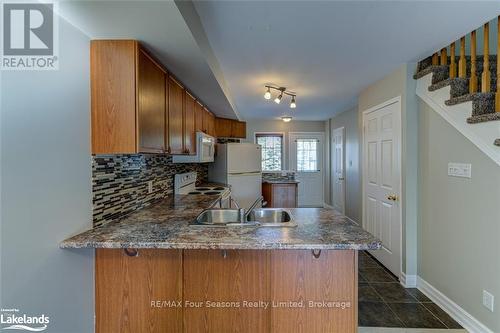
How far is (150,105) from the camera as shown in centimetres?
184

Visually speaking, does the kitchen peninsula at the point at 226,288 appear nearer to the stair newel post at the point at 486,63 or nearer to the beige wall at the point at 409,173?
the beige wall at the point at 409,173

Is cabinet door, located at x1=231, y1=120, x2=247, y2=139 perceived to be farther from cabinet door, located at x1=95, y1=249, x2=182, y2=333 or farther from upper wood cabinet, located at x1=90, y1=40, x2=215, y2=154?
cabinet door, located at x1=95, y1=249, x2=182, y2=333

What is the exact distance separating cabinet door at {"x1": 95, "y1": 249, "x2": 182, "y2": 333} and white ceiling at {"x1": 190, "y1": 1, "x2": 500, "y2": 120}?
1.69 m

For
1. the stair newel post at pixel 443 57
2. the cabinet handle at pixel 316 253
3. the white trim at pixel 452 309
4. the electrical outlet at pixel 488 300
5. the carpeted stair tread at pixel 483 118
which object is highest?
the stair newel post at pixel 443 57

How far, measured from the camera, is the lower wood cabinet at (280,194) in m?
5.88

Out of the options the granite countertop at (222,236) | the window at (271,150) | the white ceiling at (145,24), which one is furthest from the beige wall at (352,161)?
the white ceiling at (145,24)

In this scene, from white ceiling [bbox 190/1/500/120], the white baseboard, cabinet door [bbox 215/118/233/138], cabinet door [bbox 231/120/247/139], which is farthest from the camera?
cabinet door [bbox 231/120/247/139]

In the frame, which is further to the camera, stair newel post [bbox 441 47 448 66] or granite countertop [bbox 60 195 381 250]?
stair newel post [bbox 441 47 448 66]

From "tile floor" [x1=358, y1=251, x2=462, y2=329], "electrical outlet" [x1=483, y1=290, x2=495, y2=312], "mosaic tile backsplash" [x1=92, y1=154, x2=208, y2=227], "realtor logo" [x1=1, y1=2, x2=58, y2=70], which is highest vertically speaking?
"realtor logo" [x1=1, y1=2, x2=58, y2=70]

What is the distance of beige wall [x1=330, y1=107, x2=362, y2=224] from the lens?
5.13 m

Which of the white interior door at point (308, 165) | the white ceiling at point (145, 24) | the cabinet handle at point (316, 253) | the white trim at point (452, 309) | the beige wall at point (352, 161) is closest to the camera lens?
the white ceiling at point (145, 24)

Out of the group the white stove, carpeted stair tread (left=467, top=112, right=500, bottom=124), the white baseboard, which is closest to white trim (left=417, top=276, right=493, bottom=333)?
the white baseboard

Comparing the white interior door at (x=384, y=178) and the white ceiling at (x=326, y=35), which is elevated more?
the white ceiling at (x=326, y=35)

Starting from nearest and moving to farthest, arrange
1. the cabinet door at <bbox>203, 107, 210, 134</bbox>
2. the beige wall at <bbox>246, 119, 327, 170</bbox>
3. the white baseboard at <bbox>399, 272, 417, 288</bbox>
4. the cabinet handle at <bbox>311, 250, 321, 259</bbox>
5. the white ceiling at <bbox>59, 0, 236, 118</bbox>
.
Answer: the white ceiling at <bbox>59, 0, 236, 118</bbox>
the cabinet handle at <bbox>311, 250, 321, 259</bbox>
the white baseboard at <bbox>399, 272, 417, 288</bbox>
the cabinet door at <bbox>203, 107, 210, 134</bbox>
the beige wall at <bbox>246, 119, 327, 170</bbox>
